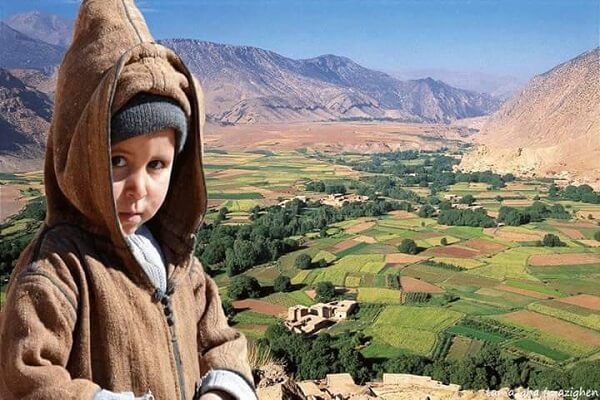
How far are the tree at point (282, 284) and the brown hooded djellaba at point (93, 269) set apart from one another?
1271 centimetres

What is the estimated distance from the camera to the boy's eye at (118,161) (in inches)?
30.1

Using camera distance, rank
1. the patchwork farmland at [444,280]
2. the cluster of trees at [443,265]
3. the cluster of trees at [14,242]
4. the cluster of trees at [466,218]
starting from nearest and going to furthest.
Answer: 1. the cluster of trees at [14,242]
2. the patchwork farmland at [444,280]
3. the cluster of trees at [443,265]
4. the cluster of trees at [466,218]

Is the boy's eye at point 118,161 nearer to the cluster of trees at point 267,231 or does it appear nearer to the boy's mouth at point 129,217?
the boy's mouth at point 129,217

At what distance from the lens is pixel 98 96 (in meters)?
0.70

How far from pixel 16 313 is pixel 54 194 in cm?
18

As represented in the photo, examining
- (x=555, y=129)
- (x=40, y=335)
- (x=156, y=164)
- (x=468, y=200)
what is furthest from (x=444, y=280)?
(x=40, y=335)

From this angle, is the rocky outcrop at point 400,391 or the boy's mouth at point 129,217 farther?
the rocky outcrop at point 400,391

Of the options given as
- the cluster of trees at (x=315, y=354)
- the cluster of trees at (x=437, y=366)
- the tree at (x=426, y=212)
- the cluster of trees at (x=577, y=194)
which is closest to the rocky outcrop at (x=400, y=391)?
the cluster of trees at (x=437, y=366)

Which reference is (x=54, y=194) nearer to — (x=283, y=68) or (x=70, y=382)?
(x=70, y=382)

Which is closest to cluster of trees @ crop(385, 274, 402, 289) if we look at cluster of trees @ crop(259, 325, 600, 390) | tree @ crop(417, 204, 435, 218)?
cluster of trees @ crop(259, 325, 600, 390)

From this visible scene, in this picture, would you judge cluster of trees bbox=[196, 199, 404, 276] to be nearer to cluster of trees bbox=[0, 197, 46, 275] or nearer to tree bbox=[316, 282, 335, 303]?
tree bbox=[316, 282, 335, 303]

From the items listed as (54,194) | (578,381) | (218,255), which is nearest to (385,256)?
(218,255)

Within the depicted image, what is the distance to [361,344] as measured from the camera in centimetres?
1144

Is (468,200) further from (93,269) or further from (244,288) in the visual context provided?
(93,269)
